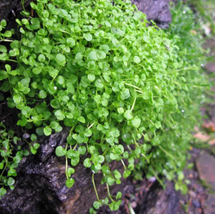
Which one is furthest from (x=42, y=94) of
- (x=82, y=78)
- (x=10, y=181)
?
(x=10, y=181)

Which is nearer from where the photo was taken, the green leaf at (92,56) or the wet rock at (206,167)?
the green leaf at (92,56)

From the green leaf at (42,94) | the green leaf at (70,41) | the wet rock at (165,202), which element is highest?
the green leaf at (70,41)

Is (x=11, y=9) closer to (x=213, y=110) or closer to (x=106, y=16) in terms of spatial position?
(x=106, y=16)

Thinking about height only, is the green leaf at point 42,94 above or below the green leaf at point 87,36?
below

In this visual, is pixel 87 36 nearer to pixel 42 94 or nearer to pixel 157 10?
pixel 42 94

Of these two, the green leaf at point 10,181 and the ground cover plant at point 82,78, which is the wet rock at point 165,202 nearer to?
the ground cover plant at point 82,78

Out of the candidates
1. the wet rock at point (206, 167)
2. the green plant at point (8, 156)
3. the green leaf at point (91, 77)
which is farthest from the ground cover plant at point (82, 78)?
the wet rock at point (206, 167)

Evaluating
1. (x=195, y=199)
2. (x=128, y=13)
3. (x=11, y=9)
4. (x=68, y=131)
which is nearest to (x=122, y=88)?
(x=68, y=131)
